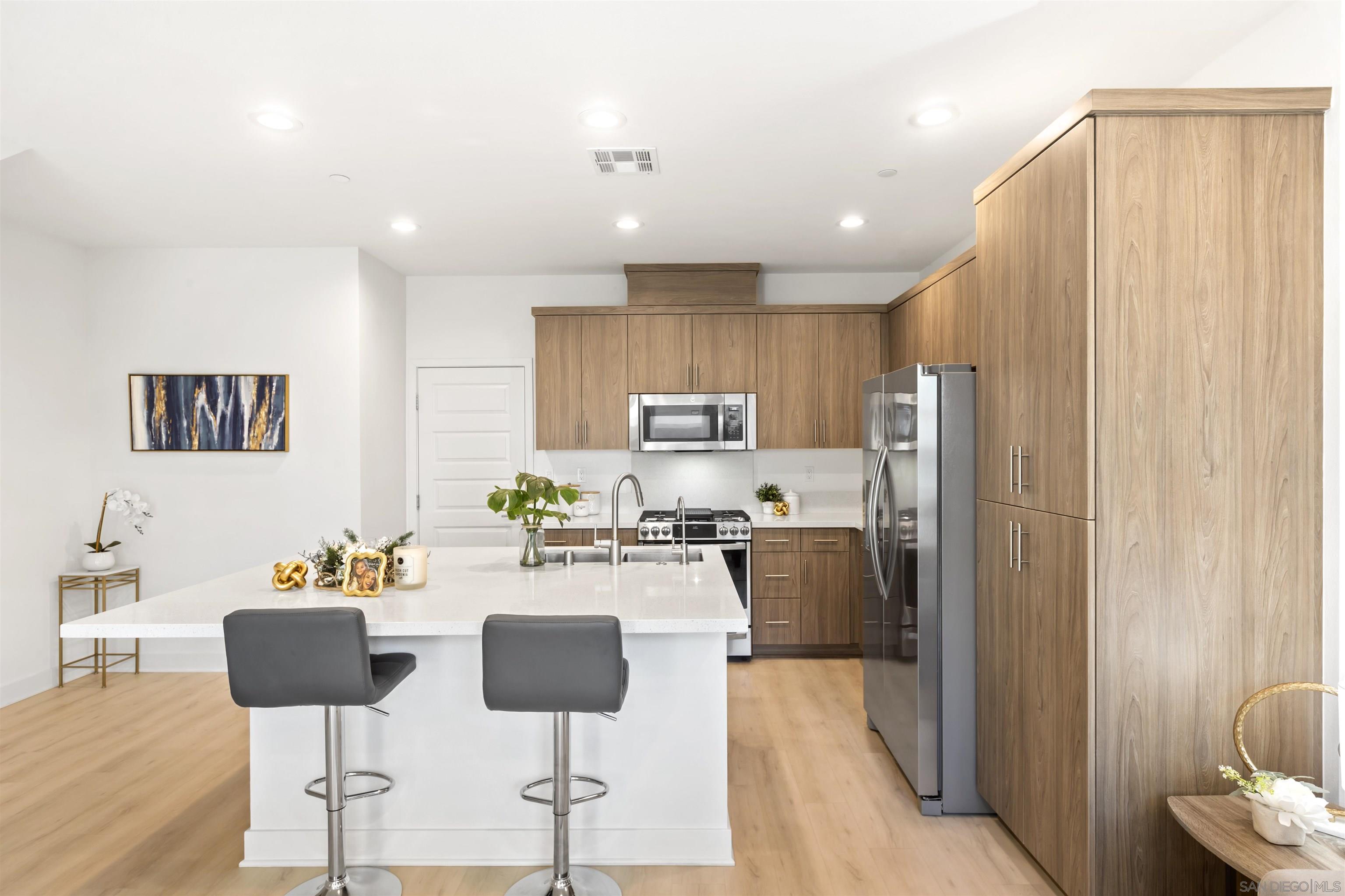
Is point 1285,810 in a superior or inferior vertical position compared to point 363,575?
inferior

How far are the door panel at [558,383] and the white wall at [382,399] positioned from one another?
1.05 meters

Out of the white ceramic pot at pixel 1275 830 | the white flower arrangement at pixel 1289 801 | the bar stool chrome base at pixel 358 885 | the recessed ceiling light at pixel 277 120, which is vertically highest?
the recessed ceiling light at pixel 277 120

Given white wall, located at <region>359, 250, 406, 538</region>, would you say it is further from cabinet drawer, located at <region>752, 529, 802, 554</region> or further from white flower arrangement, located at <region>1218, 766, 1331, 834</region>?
white flower arrangement, located at <region>1218, 766, 1331, 834</region>

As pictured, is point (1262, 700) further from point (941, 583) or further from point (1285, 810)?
point (941, 583)

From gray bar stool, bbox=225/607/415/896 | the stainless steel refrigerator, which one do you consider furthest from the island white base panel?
the stainless steel refrigerator

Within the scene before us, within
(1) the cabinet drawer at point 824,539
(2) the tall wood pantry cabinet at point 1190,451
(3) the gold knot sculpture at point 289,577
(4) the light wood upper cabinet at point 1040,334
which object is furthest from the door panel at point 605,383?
(2) the tall wood pantry cabinet at point 1190,451

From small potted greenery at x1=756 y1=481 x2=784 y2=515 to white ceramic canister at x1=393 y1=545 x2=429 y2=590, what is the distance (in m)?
3.10

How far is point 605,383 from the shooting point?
5145 mm

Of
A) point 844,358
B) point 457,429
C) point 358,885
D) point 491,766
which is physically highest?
point 844,358

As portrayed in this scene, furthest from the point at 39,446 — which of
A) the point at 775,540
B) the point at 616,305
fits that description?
the point at 775,540

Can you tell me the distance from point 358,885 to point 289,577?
102 centimetres

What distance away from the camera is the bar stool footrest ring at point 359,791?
2.20m

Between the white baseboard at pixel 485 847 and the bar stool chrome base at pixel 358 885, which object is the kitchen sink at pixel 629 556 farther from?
the bar stool chrome base at pixel 358 885

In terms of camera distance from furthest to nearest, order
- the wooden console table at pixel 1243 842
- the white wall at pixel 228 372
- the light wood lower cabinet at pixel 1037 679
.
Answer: the white wall at pixel 228 372
the light wood lower cabinet at pixel 1037 679
the wooden console table at pixel 1243 842
